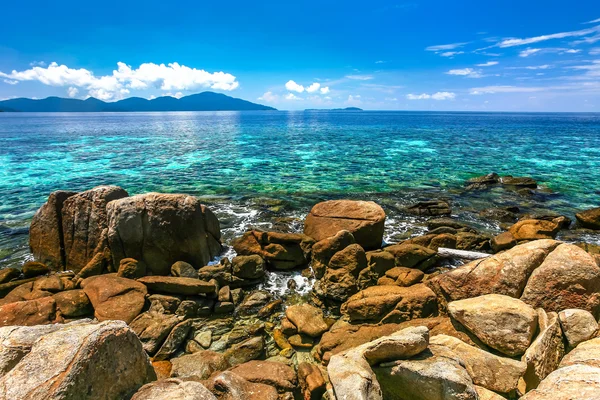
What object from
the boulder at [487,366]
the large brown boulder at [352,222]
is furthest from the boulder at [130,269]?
the boulder at [487,366]

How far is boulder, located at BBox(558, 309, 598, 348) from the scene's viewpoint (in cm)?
682

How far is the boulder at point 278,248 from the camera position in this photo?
14.1 m

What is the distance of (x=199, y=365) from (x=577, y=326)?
9.20 m

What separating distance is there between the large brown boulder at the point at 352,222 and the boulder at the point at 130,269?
7744mm

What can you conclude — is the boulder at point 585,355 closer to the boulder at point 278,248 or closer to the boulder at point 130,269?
the boulder at point 278,248

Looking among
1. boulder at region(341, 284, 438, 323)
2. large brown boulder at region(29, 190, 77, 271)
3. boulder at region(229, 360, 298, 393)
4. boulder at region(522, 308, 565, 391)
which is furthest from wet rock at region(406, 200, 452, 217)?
large brown boulder at region(29, 190, 77, 271)

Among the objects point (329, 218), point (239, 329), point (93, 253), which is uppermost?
point (329, 218)

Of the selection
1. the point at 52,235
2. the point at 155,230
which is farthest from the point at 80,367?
the point at 52,235

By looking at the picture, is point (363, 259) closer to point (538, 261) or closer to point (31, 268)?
point (538, 261)

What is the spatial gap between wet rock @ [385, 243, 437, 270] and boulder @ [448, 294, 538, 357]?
5.13 m

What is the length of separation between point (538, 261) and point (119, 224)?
14993 millimetres

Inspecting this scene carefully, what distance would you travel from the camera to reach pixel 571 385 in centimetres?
499

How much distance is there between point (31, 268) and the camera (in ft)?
43.8

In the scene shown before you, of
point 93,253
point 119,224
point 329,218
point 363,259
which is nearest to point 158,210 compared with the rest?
point 119,224
